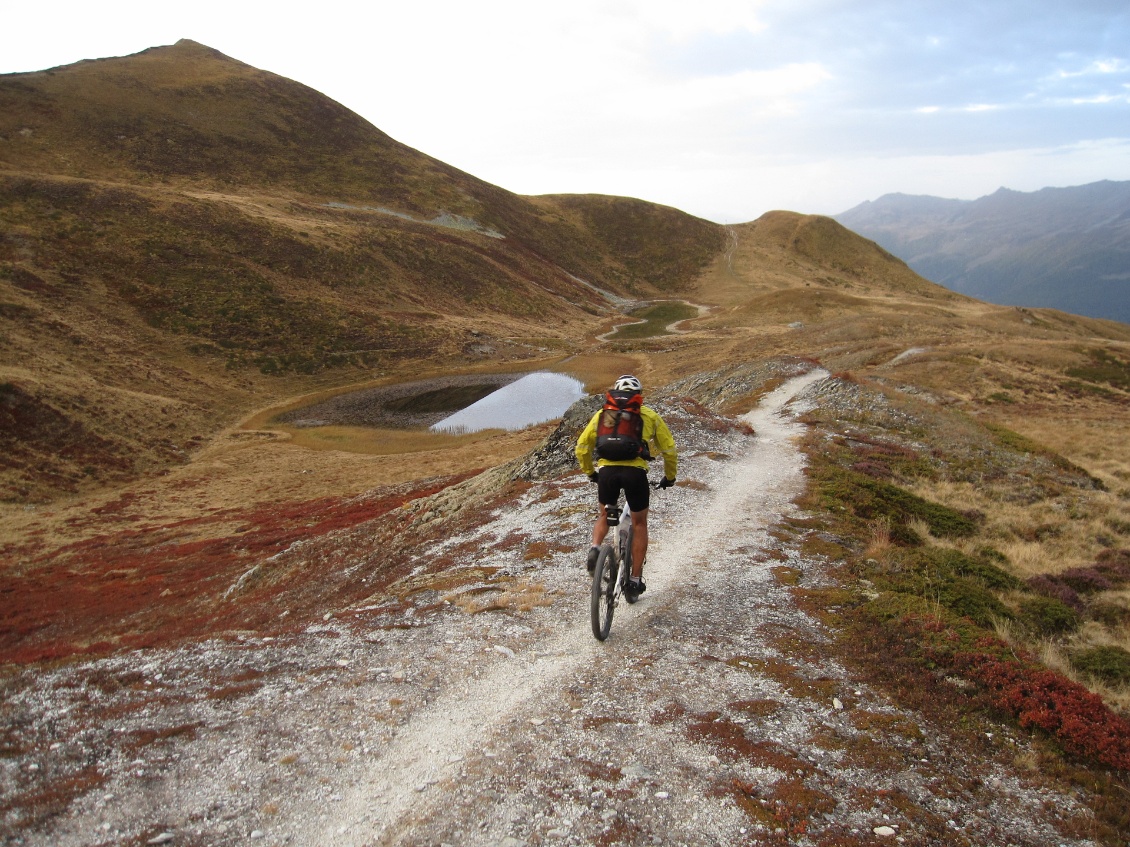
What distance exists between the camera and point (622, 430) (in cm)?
929

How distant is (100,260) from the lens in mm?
74125

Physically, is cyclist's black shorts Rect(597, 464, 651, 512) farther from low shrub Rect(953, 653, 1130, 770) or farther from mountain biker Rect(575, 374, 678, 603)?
low shrub Rect(953, 653, 1130, 770)

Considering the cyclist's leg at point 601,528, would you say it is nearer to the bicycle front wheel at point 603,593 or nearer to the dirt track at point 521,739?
the bicycle front wheel at point 603,593

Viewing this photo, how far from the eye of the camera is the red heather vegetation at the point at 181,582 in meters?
15.1

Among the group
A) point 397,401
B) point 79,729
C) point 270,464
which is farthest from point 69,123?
point 79,729

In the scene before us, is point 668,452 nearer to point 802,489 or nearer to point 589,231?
point 802,489

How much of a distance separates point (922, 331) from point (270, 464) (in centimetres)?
7199

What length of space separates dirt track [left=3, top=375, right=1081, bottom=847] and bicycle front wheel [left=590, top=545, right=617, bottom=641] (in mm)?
374

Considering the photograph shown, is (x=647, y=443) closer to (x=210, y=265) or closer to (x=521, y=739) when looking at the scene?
(x=521, y=739)

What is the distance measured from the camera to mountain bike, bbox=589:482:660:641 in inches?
371

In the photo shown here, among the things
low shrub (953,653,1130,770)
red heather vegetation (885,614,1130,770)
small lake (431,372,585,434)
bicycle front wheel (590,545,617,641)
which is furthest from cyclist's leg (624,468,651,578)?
small lake (431,372,585,434)

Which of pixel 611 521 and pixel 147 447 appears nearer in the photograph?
pixel 611 521

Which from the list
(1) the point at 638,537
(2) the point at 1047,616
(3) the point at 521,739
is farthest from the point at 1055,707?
(2) the point at 1047,616

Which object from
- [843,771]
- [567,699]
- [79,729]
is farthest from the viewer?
[567,699]
